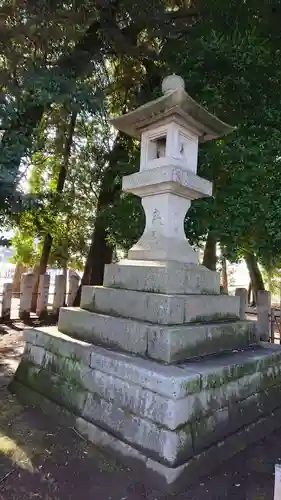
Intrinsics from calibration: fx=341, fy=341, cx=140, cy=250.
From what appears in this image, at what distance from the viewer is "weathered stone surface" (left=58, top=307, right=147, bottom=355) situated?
3.45m

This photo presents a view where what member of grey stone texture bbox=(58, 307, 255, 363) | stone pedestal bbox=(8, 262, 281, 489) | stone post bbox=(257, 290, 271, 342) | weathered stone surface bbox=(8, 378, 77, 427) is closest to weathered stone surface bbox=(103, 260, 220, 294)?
stone pedestal bbox=(8, 262, 281, 489)

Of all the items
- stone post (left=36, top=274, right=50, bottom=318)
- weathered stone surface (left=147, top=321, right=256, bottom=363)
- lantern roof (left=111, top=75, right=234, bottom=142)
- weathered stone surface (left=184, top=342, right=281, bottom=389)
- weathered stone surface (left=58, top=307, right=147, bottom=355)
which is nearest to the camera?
weathered stone surface (left=184, top=342, right=281, bottom=389)

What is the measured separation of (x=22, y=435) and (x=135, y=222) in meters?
4.69

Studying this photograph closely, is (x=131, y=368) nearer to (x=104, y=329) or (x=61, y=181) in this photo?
(x=104, y=329)

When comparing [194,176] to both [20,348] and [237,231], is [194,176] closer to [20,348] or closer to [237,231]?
[237,231]

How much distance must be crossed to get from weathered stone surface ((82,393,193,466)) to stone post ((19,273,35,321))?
25.0ft

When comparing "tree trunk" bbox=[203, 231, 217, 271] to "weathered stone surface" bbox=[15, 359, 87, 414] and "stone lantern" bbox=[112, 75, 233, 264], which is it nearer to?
"stone lantern" bbox=[112, 75, 233, 264]

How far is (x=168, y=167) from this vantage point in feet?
12.5

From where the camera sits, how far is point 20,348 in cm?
707

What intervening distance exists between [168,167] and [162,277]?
1224 mm

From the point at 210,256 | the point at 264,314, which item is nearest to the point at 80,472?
the point at 264,314

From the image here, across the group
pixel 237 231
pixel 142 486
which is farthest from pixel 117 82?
pixel 142 486

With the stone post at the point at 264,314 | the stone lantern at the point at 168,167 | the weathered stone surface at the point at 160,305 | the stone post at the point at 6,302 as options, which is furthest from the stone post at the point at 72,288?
the stone lantern at the point at 168,167

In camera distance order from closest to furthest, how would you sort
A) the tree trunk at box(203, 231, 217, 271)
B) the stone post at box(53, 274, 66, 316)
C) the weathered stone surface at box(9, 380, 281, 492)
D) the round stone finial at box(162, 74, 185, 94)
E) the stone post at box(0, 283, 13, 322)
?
the weathered stone surface at box(9, 380, 281, 492), the round stone finial at box(162, 74, 185, 94), the stone post at box(0, 283, 13, 322), the tree trunk at box(203, 231, 217, 271), the stone post at box(53, 274, 66, 316)
